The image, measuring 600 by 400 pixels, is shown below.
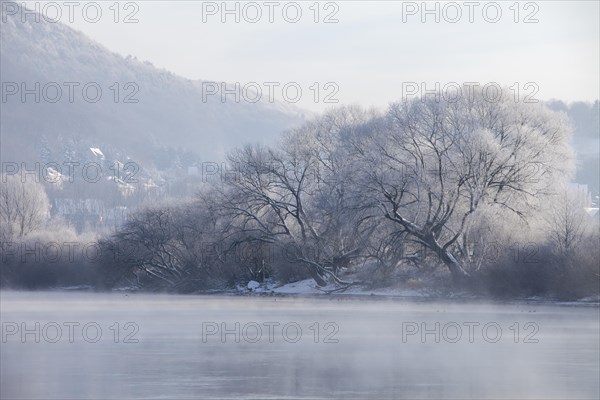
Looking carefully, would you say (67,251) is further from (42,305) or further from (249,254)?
(42,305)

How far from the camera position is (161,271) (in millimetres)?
64750

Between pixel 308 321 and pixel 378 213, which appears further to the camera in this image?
pixel 378 213

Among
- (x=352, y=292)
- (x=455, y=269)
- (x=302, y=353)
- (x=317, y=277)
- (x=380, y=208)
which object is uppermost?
(x=380, y=208)

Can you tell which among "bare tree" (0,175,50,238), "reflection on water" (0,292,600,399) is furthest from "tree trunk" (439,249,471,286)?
"bare tree" (0,175,50,238)

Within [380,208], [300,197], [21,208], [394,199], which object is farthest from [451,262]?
[21,208]

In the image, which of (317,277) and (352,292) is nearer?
(352,292)

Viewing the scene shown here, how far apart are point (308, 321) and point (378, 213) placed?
709 inches

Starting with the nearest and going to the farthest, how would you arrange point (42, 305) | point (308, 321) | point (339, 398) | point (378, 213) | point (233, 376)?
point (339, 398)
point (233, 376)
point (308, 321)
point (42, 305)
point (378, 213)

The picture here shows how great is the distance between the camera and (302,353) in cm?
2589

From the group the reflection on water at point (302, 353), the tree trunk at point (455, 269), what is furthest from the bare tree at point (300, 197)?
the reflection on water at point (302, 353)

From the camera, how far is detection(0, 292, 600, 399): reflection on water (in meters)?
20.3

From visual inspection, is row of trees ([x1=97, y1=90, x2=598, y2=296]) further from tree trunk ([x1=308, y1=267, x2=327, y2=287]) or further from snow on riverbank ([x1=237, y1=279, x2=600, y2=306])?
snow on riverbank ([x1=237, y1=279, x2=600, y2=306])

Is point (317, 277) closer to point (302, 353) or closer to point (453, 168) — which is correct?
point (453, 168)

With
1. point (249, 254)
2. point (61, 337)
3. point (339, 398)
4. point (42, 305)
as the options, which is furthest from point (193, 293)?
point (339, 398)
